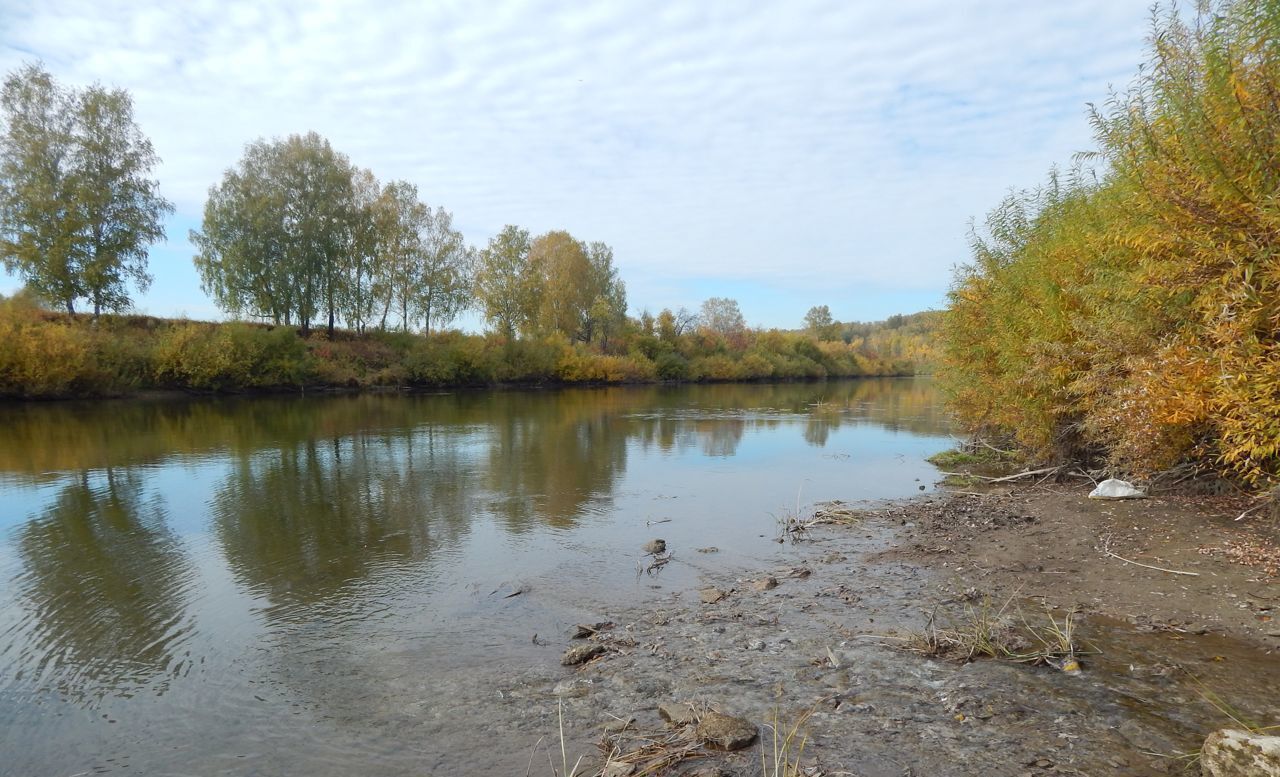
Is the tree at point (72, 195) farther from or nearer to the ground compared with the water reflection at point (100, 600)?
farther from the ground

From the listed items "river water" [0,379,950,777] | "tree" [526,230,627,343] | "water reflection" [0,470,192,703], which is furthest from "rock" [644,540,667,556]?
"tree" [526,230,627,343]

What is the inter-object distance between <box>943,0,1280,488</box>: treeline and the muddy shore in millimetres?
1557

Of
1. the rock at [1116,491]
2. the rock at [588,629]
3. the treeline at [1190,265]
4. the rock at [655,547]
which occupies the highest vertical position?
the treeline at [1190,265]

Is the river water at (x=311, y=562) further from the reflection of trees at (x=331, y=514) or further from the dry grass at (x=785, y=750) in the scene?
the dry grass at (x=785, y=750)

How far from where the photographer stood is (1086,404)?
1041 centimetres

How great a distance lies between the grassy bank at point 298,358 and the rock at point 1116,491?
10478mm

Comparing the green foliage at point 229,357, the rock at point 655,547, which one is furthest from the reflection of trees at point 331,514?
the green foliage at point 229,357

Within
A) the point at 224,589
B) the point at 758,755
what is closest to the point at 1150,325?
the point at 758,755

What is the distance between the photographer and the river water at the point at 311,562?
533 cm

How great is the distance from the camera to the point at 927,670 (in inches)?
213

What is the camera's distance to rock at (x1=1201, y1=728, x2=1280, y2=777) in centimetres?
339

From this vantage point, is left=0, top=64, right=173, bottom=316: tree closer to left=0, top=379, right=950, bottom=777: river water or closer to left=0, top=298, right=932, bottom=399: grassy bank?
left=0, top=298, right=932, bottom=399: grassy bank

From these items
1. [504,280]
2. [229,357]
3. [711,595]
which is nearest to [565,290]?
[504,280]

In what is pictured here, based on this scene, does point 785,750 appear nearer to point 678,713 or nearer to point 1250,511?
point 678,713
